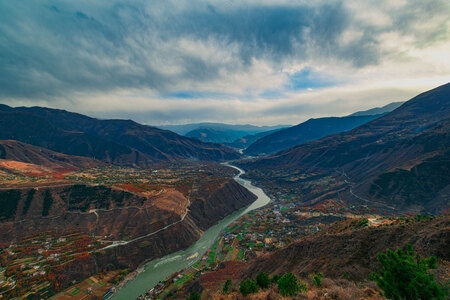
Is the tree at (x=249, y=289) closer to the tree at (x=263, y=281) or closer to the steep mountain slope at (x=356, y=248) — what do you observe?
the tree at (x=263, y=281)

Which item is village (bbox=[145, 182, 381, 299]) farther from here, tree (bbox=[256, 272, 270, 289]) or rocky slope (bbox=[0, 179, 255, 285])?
tree (bbox=[256, 272, 270, 289])

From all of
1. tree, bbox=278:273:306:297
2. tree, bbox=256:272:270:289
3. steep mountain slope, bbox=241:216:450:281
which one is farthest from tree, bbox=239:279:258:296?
steep mountain slope, bbox=241:216:450:281

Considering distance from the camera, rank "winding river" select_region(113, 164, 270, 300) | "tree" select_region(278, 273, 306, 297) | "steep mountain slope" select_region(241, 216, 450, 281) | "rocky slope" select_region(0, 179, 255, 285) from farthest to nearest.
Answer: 1. "rocky slope" select_region(0, 179, 255, 285)
2. "winding river" select_region(113, 164, 270, 300)
3. "steep mountain slope" select_region(241, 216, 450, 281)
4. "tree" select_region(278, 273, 306, 297)

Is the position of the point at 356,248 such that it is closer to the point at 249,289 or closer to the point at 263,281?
the point at 263,281

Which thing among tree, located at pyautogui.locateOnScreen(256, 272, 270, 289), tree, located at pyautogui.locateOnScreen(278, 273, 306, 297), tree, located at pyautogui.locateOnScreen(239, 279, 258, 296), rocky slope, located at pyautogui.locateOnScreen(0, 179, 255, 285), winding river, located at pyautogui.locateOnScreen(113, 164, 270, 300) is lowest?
winding river, located at pyautogui.locateOnScreen(113, 164, 270, 300)

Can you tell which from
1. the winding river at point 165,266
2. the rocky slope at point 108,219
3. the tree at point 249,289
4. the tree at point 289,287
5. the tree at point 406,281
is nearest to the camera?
the tree at point 406,281

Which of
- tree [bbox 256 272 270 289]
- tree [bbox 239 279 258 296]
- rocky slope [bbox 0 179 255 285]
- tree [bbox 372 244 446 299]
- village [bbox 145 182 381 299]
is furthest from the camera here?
rocky slope [bbox 0 179 255 285]

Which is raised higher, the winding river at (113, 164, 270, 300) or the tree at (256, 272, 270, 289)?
the tree at (256, 272, 270, 289)

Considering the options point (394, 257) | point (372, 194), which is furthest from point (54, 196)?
point (372, 194)

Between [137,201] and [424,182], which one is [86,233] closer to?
[137,201]

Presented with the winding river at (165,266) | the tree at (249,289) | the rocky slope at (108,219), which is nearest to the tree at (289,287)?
the tree at (249,289)
